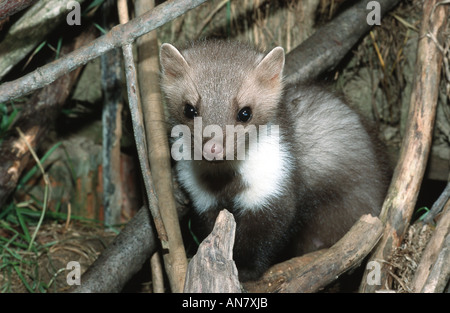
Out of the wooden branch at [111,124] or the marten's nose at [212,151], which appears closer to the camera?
the marten's nose at [212,151]

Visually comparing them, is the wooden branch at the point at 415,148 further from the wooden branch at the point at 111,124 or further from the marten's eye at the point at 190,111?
the wooden branch at the point at 111,124

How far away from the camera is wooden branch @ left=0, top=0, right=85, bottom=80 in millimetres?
4473

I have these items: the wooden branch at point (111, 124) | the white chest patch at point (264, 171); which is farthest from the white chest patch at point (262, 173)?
the wooden branch at point (111, 124)

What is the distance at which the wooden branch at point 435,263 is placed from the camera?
3.47 metres

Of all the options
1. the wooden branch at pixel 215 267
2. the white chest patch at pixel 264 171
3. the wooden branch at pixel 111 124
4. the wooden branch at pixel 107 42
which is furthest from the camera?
the wooden branch at pixel 111 124

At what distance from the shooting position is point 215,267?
2.78 metres

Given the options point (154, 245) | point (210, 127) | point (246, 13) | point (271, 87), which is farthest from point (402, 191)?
point (246, 13)

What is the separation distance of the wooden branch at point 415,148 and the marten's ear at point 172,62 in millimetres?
1752

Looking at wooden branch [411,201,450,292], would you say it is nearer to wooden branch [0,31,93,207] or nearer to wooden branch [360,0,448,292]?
wooden branch [360,0,448,292]

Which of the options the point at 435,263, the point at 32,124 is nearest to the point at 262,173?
the point at 435,263

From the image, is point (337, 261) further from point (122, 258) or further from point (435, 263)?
point (122, 258)

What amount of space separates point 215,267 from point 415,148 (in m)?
2.03

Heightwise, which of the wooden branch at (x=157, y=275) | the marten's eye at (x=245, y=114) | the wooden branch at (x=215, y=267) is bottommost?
the wooden branch at (x=157, y=275)

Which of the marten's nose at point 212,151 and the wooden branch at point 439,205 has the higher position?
the marten's nose at point 212,151
